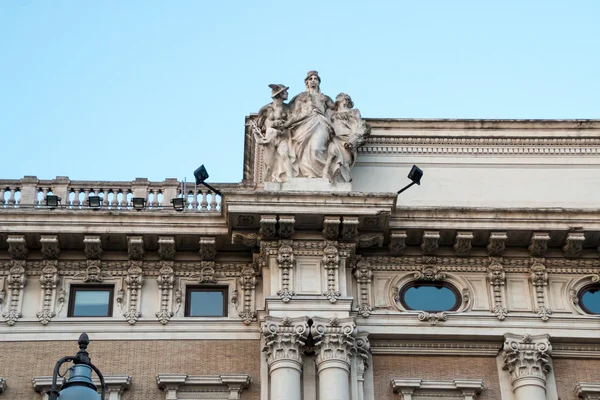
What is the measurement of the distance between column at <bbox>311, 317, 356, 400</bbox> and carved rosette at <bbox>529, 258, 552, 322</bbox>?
3.91m

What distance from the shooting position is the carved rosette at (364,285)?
23781 mm

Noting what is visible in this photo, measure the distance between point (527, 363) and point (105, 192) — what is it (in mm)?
9272

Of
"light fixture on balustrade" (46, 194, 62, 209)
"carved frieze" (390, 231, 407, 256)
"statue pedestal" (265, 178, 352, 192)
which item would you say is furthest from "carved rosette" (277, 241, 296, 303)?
"light fixture on balustrade" (46, 194, 62, 209)

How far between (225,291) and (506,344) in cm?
564

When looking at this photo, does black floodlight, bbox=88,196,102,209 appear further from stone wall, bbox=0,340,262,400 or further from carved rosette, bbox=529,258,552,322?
carved rosette, bbox=529,258,552,322

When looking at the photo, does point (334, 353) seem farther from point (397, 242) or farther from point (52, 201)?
point (52, 201)

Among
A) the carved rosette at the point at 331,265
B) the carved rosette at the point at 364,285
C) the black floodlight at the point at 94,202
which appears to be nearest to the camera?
the carved rosette at the point at 331,265

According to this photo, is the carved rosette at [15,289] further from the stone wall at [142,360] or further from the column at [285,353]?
the column at [285,353]

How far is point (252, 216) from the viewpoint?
23.7 m

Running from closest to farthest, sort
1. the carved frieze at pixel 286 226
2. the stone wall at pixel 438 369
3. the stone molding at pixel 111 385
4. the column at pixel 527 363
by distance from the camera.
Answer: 1. the stone molding at pixel 111 385
2. the column at pixel 527 363
3. the stone wall at pixel 438 369
4. the carved frieze at pixel 286 226

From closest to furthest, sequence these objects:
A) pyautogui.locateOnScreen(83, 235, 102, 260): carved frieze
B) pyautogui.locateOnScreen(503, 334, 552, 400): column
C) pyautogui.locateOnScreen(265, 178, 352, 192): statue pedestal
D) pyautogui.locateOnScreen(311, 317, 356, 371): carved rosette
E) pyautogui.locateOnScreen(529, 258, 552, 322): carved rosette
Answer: pyautogui.locateOnScreen(311, 317, 356, 371): carved rosette, pyautogui.locateOnScreen(503, 334, 552, 400): column, pyautogui.locateOnScreen(529, 258, 552, 322): carved rosette, pyautogui.locateOnScreen(83, 235, 102, 260): carved frieze, pyautogui.locateOnScreen(265, 178, 352, 192): statue pedestal

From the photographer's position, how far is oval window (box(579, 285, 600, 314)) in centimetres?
2442

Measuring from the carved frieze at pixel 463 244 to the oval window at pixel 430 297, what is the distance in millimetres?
719

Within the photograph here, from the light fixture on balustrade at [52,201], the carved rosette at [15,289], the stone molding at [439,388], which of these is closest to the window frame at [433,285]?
the stone molding at [439,388]
